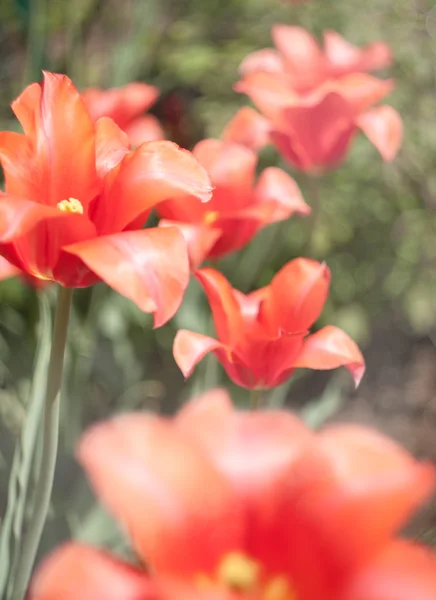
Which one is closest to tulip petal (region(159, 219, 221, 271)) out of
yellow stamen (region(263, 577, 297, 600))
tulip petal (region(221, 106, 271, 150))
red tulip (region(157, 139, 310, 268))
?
red tulip (region(157, 139, 310, 268))

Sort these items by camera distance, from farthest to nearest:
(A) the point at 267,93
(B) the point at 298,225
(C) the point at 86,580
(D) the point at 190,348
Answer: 1. (B) the point at 298,225
2. (A) the point at 267,93
3. (D) the point at 190,348
4. (C) the point at 86,580

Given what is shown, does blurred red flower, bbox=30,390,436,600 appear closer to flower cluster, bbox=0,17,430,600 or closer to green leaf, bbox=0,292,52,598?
flower cluster, bbox=0,17,430,600

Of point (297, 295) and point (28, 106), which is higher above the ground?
point (28, 106)

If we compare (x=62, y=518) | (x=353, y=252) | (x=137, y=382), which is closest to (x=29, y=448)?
(x=62, y=518)

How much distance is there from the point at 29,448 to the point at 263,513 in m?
0.36

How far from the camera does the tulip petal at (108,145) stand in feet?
1.64

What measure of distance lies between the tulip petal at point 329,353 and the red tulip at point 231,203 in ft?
0.46

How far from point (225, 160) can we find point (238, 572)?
1.49ft

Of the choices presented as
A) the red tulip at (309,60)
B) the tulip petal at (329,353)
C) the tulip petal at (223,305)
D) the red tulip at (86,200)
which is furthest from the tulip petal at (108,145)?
the red tulip at (309,60)

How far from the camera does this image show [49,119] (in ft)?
1.53

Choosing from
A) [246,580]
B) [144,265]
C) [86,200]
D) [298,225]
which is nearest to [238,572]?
[246,580]

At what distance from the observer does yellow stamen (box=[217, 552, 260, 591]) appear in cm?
29

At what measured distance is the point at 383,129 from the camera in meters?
0.79

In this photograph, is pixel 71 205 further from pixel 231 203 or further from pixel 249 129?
pixel 249 129
